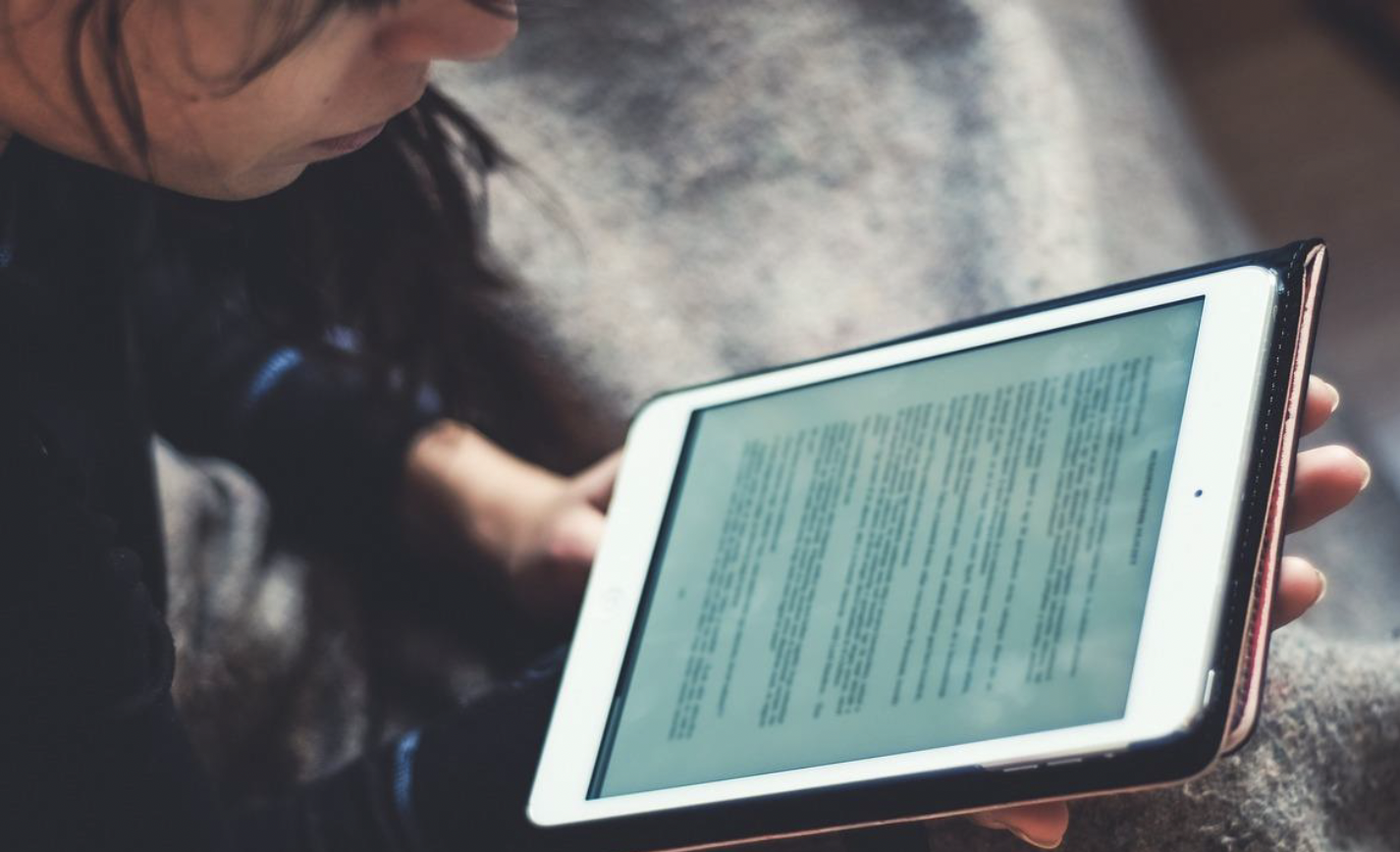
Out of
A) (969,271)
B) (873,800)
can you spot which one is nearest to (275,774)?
(873,800)

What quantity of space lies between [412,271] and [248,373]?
10 cm

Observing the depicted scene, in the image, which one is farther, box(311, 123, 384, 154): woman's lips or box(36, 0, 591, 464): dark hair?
box(36, 0, 591, 464): dark hair

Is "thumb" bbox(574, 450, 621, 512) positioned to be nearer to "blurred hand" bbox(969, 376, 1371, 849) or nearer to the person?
the person

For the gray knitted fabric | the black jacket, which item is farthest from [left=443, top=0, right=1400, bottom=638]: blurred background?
the black jacket

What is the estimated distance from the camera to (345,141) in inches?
18.2

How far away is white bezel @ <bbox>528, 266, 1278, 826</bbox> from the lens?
35cm

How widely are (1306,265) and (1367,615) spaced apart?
12.0 inches

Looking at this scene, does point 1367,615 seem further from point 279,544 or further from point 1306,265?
point 279,544

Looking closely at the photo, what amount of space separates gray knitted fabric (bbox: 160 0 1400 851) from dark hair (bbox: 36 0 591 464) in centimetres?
3

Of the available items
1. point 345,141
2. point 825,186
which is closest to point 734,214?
point 825,186

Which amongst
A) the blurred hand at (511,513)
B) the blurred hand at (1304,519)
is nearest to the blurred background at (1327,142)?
the blurred hand at (1304,519)

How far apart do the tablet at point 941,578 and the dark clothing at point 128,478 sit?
8 cm

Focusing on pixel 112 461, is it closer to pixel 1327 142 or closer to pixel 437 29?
pixel 437 29

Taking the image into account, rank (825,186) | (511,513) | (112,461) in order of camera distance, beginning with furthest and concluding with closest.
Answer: (825,186), (511,513), (112,461)
